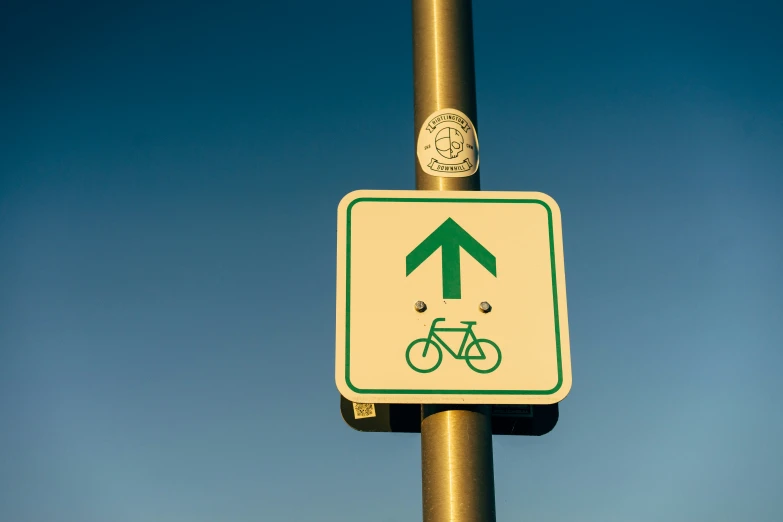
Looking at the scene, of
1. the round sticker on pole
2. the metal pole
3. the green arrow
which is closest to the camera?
the metal pole

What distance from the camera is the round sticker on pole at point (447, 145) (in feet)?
7.60

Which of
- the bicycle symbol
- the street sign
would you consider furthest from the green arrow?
the street sign

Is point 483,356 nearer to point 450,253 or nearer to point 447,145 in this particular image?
point 450,253

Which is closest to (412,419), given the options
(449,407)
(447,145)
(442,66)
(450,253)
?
(449,407)

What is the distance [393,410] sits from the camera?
2.41m

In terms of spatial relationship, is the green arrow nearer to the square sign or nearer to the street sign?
the square sign

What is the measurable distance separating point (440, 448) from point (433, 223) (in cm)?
61

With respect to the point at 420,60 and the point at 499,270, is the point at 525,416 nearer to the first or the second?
the point at 499,270

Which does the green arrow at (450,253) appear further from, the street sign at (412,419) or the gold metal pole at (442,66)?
the street sign at (412,419)

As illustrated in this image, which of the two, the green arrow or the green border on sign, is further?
the green arrow

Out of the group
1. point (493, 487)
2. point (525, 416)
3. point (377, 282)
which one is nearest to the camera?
point (493, 487)

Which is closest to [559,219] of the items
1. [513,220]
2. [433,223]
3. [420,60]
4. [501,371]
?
[513,220]

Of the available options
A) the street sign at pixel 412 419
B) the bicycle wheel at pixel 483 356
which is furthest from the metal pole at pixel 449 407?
the street sign at pixel 412 419

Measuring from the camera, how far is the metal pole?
193cm
